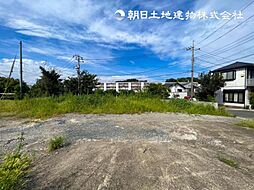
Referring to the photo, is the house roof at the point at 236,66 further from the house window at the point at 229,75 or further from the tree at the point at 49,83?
the tree at the point at 49,83

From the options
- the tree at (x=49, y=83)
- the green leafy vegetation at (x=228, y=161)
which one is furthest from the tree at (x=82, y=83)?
the green leafy vegetation at (x=228, y=161)

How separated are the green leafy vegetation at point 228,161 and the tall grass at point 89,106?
6611 millimetres

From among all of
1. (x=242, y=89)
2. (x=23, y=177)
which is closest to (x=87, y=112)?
(x=23, y=177)

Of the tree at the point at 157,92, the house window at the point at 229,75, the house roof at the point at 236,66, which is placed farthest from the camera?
the house window at the point at 229,75

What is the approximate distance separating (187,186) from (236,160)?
5.52 feet

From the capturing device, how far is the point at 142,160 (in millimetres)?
3535

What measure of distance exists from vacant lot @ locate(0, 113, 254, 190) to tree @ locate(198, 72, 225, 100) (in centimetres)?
1826

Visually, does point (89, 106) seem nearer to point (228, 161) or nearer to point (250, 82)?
point (228, 161)

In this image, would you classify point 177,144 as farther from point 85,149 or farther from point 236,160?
point 85,149

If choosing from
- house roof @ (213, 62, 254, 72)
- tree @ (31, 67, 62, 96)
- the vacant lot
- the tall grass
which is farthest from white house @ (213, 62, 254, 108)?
tree @ (31, 67, 62, 96)

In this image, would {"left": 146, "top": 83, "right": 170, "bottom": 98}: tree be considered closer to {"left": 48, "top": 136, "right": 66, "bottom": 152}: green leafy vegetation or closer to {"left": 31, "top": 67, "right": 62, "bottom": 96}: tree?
{"left": 48, "top": 136, "right": 66, "bottom": 152}: green leafy vegetation

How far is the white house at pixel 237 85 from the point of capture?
21.7 meters

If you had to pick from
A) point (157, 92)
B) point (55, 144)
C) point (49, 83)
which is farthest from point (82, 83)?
point (55, 144)

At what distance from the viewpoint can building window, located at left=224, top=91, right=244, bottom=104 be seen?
74.4ft
